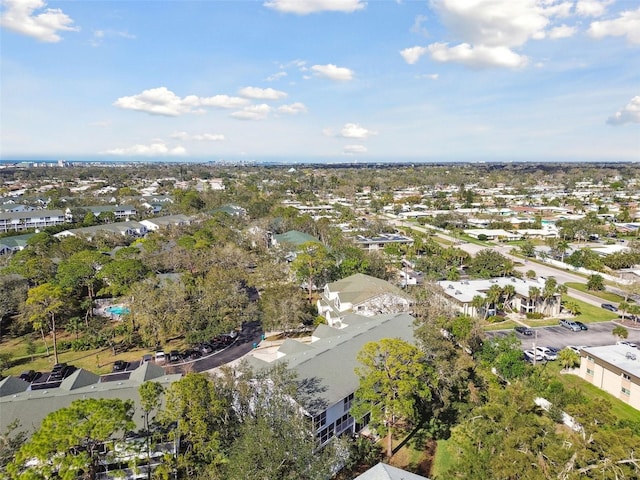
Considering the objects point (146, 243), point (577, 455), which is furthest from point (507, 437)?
point (146, 243)

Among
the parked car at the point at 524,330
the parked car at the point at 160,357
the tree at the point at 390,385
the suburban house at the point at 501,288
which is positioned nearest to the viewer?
the tree at the point at 390,385

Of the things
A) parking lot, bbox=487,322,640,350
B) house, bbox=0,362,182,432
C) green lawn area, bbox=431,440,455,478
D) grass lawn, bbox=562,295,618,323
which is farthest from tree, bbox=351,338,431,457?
grass lawn, bbox=562,295,618,323

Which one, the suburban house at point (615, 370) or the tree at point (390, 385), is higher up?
the tree at point (390, 385)

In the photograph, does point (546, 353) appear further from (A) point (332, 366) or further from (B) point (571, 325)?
(A) point (332, 366)

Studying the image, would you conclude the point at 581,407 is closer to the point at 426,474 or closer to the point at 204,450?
the point at 426,474

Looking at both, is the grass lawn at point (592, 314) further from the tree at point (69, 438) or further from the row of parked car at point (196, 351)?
the tree at point (69, 438)

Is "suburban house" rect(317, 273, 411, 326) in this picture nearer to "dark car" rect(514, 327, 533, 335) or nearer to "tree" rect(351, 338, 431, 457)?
"dark car" rect(514, 327, 533, 335)

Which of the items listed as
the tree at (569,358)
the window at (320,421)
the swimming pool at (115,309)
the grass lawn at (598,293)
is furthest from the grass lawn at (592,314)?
the swimming pool at (115,309)
